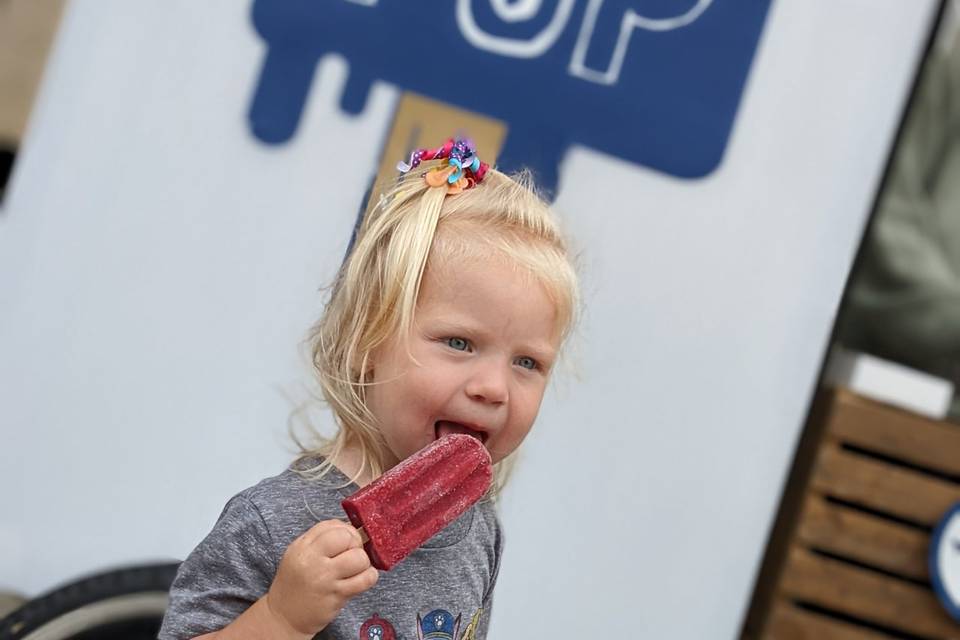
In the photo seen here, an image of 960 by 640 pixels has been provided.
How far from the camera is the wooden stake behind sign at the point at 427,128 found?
3.17 meters

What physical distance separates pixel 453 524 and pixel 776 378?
5.15 feet

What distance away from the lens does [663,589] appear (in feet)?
10.4

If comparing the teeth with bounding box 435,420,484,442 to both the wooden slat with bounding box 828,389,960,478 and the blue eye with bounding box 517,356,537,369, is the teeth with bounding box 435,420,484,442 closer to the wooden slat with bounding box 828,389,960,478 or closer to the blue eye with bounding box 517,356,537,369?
the blue eye with bounding box 517,356,537,369

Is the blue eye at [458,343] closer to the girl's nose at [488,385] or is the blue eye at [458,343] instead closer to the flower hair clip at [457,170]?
the girl's nose at [488,385]

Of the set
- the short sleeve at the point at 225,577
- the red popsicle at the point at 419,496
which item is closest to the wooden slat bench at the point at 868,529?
the red popsicle at the point at 419,496

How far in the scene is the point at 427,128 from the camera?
3.19 metres

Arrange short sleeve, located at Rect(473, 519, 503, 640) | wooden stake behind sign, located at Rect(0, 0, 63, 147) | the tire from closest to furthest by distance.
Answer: short sleeve, located at Rect(473, 519, 503, 640) → the tire → wooden stake behind sign, located at Rect(0, 0, 63, 147)

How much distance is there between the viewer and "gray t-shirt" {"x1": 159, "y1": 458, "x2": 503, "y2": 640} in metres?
1.57

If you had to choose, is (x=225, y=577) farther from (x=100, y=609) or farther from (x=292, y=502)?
(x=100, y=609)

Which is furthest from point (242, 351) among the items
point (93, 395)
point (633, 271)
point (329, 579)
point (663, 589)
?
point (329, 579)

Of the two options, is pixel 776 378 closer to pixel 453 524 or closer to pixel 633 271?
pixel 633 271

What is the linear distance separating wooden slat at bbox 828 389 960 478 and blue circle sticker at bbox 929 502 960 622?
127 millimetres

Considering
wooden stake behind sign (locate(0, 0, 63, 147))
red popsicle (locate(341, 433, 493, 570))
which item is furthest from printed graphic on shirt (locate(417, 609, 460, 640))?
wooden stake behind sign (locate(0, 0, 63, 147))

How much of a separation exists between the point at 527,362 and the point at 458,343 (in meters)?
0.10
